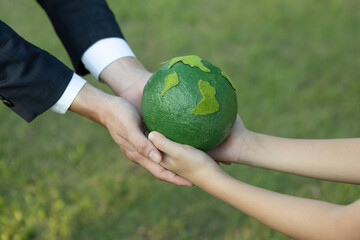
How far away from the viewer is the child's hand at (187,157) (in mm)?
2301

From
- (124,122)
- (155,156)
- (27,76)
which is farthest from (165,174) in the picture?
(27,76)

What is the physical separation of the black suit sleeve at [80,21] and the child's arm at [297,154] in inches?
53.6

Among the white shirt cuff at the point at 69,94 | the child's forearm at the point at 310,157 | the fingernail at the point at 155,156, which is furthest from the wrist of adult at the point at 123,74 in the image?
the child's forearm at the point at 310,157

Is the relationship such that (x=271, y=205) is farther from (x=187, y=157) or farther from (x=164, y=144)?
(x=164, y=144)

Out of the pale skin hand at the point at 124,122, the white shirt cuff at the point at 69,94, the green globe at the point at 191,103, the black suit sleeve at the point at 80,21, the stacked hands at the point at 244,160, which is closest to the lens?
the stacked hands at the point at 244,160

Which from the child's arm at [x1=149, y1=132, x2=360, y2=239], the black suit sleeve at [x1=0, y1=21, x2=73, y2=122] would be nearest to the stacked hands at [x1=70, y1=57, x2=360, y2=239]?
the child's arm at [x1=149, y1=132, x2=360, y2=239]

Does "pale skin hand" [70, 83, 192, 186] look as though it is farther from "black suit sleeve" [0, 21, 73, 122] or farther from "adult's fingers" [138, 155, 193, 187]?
"black suit sleeve" [0, 21, 73, 122]

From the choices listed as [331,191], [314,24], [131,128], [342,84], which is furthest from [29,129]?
[314,24]

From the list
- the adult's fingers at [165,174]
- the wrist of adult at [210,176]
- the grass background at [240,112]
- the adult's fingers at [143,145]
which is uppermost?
the adult's fingers at [143,145]

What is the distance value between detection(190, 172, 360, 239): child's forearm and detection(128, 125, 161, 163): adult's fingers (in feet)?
1.07

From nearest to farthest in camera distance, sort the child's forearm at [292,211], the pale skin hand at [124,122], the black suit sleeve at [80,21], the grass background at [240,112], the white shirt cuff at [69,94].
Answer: the child's forearm at [292,211] → the pale skin hand at [124,122] → the white shirt cuff at [69,94] → the black suit sleeve at [80,21] → the grass background at [240,112]

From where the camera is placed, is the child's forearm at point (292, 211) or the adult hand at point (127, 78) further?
the adult hand at point (127, 78)

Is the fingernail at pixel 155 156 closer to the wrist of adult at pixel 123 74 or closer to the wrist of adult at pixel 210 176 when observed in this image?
the wrist of adult at pixel 210 176

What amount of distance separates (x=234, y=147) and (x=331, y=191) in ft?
5.57
